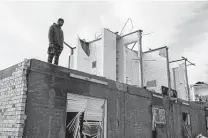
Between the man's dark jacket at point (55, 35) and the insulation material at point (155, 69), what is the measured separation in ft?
40.9

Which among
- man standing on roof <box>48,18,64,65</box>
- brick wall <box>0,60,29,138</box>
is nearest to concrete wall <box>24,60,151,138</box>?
brick wall <box>0,60,29,138</box>

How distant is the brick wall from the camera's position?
5.39 meters

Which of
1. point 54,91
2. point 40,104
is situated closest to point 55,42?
point 54,91

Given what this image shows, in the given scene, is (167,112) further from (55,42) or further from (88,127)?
(55,42)

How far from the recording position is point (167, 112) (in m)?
11.6

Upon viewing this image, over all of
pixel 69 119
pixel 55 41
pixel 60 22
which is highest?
pixel 60 22

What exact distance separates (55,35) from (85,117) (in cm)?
295

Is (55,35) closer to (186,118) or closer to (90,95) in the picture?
(90,95)

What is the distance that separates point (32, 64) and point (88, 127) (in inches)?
115

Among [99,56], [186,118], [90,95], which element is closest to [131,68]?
[99,56]

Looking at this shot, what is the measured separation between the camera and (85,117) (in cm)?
719

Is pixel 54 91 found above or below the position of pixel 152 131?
above

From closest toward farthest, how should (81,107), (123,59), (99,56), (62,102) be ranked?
(62,102)
(81,107)
(99,56)
(123,59)

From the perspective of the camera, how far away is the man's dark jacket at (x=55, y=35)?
7234 mm
